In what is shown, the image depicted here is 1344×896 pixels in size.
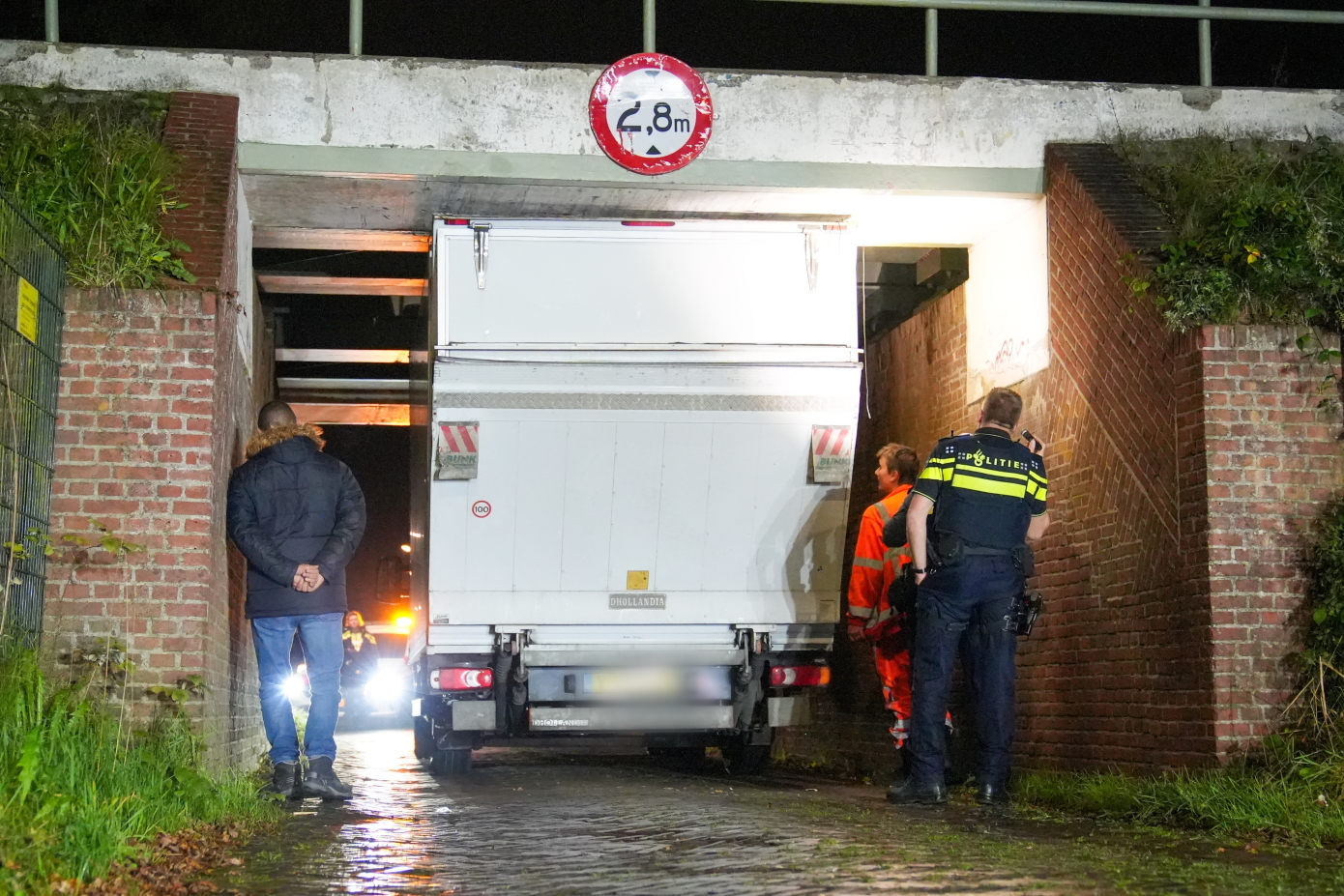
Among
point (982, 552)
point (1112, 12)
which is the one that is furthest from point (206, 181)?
point (1112, 12)

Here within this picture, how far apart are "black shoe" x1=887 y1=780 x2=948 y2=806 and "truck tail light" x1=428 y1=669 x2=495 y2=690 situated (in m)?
2.52

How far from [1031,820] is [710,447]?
281 centimetres

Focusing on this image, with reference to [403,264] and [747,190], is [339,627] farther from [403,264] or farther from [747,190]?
[403,264]

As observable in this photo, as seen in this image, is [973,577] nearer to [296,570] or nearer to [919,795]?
[919,795]

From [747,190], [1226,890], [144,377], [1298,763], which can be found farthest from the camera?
[747,190]

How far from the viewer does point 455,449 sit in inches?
331

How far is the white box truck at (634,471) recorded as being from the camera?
8.44 metres

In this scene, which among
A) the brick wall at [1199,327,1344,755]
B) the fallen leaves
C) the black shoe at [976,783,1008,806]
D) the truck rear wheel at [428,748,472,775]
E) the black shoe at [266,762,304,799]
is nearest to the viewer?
the fallen leaves

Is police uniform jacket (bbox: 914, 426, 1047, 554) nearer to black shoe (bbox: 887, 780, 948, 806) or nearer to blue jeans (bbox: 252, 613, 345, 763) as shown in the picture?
black shoe (bbox: 887, 780, 948, 806)

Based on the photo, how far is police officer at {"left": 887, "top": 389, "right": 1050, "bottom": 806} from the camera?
7.53m

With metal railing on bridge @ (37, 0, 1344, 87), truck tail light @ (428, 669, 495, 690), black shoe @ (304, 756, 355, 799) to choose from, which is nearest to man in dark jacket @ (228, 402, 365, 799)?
black shoe @ (304, 756, 355, 799)

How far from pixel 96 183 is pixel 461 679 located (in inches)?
135

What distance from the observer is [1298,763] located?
6770 millimetres

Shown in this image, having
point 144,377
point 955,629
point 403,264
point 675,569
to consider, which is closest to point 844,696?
point 675,569
